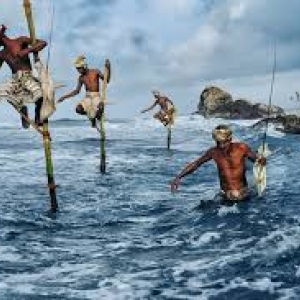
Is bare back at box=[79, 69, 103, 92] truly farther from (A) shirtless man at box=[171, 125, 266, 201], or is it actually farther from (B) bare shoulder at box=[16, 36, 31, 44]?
(A) shirtless man at box=[171, 125, 266, 201]

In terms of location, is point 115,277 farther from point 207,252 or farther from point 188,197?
point 188,197

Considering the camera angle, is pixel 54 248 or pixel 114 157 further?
pixel 114 157

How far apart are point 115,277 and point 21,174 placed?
14894 mm

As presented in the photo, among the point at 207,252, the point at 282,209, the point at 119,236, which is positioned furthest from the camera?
the point at 282,209

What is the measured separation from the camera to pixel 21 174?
24.0m

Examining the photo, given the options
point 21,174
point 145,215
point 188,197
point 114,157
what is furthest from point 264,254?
point 114,157

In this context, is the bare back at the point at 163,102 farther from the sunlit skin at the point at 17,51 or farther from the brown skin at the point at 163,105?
the sunlit skin at the point at 17,51

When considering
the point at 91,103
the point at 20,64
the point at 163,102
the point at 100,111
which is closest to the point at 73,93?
the point at 91,103

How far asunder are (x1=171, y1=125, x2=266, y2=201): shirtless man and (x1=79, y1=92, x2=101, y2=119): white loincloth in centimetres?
842

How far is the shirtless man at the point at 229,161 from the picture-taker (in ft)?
43.5

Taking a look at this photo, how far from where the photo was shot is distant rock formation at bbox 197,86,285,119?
8506 centimetres

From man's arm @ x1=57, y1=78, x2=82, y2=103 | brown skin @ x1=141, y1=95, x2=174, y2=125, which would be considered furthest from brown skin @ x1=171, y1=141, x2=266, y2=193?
brown skin @ x1=141, y1=95, x2=174, y2=125

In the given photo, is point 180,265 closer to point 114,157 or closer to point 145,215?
point 145,215

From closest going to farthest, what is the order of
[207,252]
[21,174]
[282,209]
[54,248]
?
[207,252] → [54,248] → [282,209] → [21,174]
